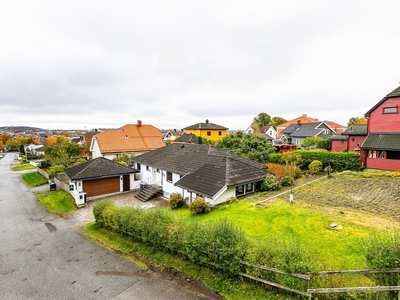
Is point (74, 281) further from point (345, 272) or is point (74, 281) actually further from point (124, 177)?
point (124, 177)

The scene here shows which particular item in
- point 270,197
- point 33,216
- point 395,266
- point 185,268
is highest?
point 395,266

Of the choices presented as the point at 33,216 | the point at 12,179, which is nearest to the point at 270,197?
the point at 33,216

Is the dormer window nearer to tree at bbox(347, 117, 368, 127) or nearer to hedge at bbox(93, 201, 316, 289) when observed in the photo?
hedge at bbox(93, 201, 316, 289)

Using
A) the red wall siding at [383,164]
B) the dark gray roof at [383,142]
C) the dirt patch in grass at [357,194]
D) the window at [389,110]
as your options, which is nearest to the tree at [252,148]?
the dirt patch in grass at [357,194]

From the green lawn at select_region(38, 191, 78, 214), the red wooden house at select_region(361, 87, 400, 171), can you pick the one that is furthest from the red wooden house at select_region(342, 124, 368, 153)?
the green lawn at select_region(38, 191, 78, 214)

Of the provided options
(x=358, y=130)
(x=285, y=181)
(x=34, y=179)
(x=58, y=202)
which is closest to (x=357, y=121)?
(x=358, y=130)

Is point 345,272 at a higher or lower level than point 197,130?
lower

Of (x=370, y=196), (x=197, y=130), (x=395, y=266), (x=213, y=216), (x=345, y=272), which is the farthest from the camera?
(x=197, y=130)

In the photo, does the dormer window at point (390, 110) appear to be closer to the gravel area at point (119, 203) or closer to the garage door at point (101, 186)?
the gravel area at point (119, 203)
